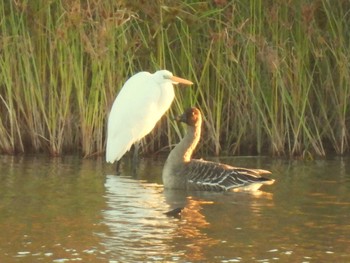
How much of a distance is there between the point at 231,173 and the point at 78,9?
263 cm

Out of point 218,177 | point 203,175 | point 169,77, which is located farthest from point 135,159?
point 218,177

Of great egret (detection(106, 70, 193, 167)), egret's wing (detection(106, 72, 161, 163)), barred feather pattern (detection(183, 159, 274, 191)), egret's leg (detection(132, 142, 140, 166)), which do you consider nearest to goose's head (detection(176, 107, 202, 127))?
barred feather pattern (detection(183, 159, 274, 191))

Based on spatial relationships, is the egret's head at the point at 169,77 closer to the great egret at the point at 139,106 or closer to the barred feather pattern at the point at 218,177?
the great egret at the point at 139,106

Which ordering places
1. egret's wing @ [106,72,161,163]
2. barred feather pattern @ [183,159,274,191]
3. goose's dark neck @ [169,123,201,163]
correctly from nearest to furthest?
A: barred feather pattern @ [183,159,274,191]
goose's dark neck @ [169,123,201,163]
egret's wing @ [106,72,161,163]

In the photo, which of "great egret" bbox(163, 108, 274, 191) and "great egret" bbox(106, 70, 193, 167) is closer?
"great egret" bbox(163, 108, 274, 191)

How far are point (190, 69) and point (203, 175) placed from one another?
2.24 m

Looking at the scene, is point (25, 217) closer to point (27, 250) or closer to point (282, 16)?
point (27, 250)

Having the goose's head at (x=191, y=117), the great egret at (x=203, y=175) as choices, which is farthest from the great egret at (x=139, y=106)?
the great egret at (x=203, y=175)

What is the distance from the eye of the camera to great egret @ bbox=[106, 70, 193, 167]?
1298 cm

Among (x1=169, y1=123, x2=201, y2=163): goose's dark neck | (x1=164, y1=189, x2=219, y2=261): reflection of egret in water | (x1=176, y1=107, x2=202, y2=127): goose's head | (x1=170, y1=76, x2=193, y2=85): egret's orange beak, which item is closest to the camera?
(x1=164, y1=189, x2=219, y2=261): reflection of egret in water

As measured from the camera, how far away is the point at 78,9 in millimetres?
12711

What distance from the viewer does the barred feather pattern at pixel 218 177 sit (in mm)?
11148

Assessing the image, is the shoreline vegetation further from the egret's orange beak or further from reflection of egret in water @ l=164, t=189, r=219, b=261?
reflection of egret in water @ l=164, t=189, r=219, b=261

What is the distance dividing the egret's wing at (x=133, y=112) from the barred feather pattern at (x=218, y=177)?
158 centimetres
